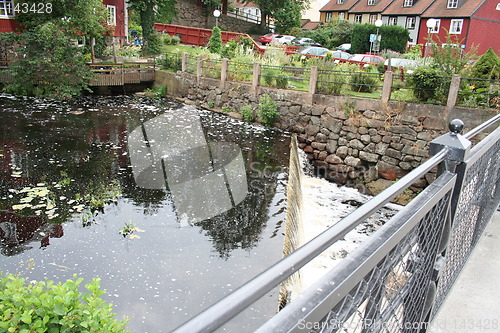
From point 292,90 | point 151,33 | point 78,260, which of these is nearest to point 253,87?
point 292,90

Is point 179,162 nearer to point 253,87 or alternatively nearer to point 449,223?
point 253,87

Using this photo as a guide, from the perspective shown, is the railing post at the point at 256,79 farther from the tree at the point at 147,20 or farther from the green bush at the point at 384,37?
the green bush at the point at 384,37

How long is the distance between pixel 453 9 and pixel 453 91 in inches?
1030

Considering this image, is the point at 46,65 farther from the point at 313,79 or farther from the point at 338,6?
the point at 338,6

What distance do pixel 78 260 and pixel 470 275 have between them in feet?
21.7

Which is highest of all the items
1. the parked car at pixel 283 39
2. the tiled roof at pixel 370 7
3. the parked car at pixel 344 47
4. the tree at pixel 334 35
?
the tiled roof at pixel 370 7

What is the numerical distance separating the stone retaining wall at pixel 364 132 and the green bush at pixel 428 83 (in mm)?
661

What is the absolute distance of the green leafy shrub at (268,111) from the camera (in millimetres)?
17594

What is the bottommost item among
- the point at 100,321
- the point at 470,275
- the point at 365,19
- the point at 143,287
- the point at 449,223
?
the point at 143,287

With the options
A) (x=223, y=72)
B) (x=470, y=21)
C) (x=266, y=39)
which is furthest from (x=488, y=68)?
(x=266, y=39)

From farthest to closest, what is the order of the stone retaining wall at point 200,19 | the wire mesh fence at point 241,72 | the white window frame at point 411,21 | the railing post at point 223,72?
the stone retaining wall at point 200,19 → the white window frame at point 411,21 → the railing post at point 223,72 → the wire mesh fence at point 241,72

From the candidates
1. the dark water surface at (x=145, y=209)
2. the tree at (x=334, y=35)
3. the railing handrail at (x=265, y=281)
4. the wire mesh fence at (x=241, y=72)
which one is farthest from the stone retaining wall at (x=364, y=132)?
the tree at (x=334, y=35)

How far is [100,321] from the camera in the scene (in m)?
3.52

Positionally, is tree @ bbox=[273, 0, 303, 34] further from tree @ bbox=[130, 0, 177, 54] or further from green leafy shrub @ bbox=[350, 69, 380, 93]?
green leafy shrub @ bbox=[350, 69, 380, 93]
